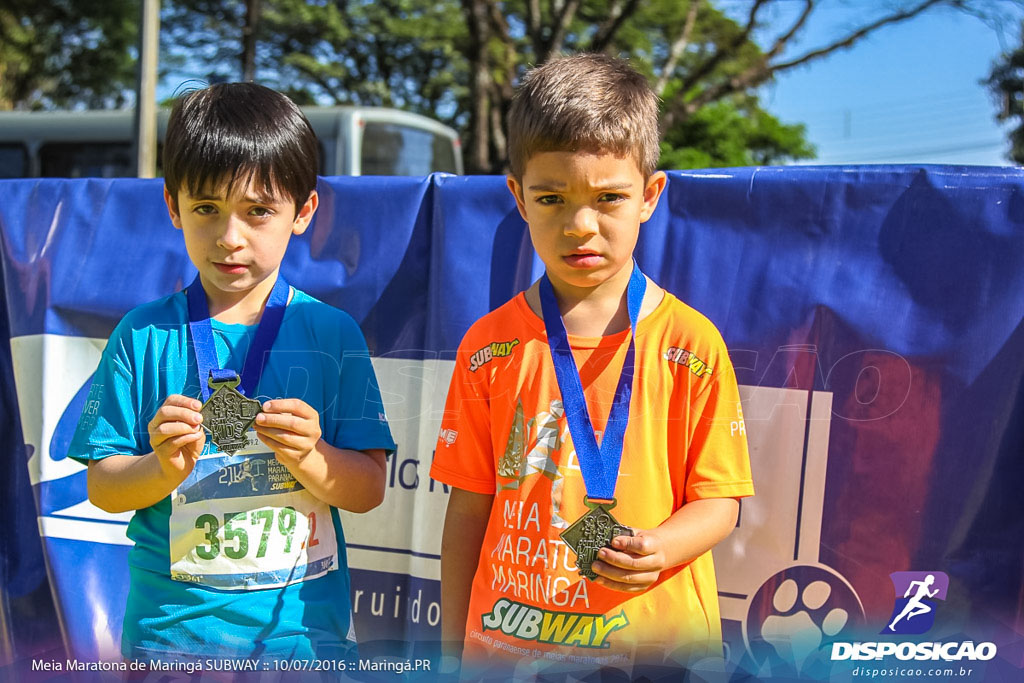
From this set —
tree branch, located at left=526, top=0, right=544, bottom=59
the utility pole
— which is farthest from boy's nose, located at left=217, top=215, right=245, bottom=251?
tree branch, located at left=526, top=0, right=544, bottom=59

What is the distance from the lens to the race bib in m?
2.20

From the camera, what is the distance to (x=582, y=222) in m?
1.96

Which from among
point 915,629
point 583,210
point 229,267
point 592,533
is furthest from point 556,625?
point 229,267

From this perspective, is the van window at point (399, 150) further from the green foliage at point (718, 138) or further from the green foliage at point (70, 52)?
the green foliage at point (718, 138)

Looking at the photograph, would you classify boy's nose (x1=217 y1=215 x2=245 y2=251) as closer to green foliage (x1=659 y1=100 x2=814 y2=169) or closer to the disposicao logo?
the disposicao logo

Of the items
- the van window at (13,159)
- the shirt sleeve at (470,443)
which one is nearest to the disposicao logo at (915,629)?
the shirt sleeve at (470,443)

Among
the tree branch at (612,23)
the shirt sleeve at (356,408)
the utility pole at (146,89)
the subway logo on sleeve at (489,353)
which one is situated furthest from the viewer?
the tree branch at (612,23)

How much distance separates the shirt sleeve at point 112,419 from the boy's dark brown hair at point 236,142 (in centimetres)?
45

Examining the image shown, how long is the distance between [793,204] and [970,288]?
0.49 meters

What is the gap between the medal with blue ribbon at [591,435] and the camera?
193cm

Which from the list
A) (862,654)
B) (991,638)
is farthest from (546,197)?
(991,638)

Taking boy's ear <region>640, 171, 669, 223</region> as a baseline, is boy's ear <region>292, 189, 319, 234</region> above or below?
below

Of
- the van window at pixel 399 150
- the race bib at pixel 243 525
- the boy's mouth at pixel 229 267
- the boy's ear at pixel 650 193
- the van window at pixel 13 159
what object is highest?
the van window at pixel 399 150

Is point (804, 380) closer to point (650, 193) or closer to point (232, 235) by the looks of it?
point (650, 193)
